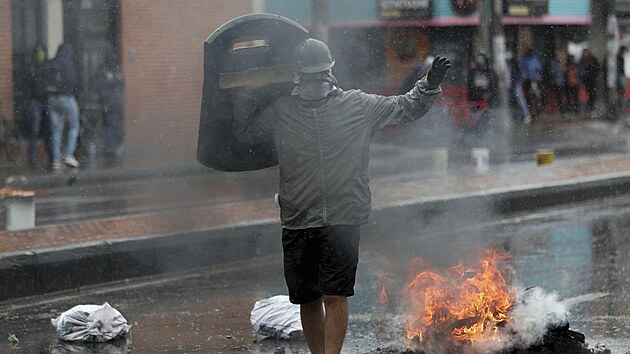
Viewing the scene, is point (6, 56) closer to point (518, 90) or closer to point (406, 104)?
point (518, 90)

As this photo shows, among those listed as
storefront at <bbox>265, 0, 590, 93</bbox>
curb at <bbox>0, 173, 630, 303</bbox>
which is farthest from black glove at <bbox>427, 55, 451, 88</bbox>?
storefront at <bbox>265, 0, 590, 93</bbox>

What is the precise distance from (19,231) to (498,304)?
4.82 meters

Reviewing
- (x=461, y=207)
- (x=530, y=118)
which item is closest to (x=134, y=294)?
(x=461, y=207)

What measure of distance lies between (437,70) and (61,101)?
460 inches

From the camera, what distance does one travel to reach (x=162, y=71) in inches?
750

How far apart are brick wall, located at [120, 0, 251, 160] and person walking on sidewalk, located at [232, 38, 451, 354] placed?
1203cm

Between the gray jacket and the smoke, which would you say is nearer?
the gray jacket

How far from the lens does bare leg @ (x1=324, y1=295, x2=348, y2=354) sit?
5.35 metres

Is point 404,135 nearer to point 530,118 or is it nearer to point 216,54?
point 530,118

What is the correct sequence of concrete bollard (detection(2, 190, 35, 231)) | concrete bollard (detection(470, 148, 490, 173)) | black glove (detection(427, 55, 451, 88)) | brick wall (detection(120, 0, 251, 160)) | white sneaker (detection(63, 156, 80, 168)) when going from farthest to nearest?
brick wall (detection(120, 0, 251, 160))
white sneaker (detection(63, 156, 80, 168))
concrete bollard (detection(470, 148, 490, 173))
concrete bollard (detection(2, 190, 35, 231))
black glove (detection(427, 55, 451, 88))

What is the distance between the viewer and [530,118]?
24344 millimetres

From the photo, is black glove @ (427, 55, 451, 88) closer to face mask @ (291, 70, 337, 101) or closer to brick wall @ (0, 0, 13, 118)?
face mask @ (291, 70, 337, 101)

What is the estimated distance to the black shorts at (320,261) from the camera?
5.32 m

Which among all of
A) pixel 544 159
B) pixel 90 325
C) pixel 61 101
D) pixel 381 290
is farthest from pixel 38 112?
pixel 90 325
